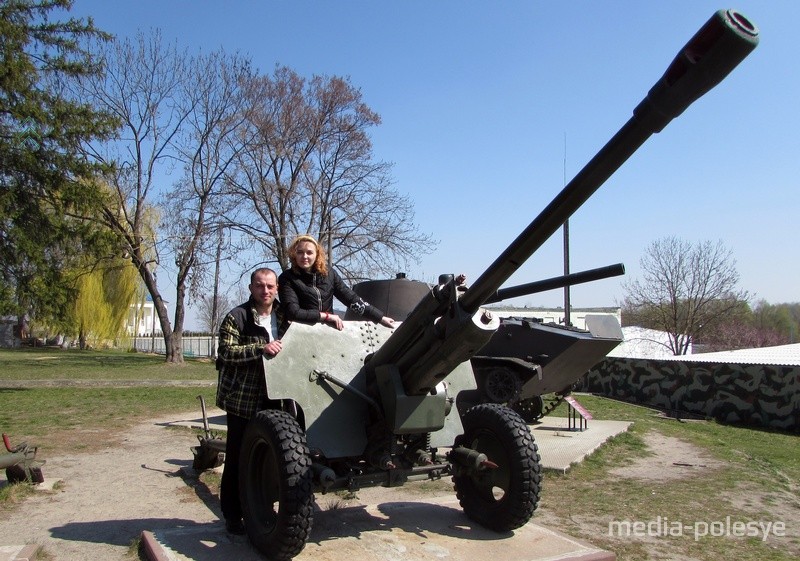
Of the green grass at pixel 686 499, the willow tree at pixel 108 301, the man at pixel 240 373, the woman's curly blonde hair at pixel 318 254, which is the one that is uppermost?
the willow tree at pixel 108 301

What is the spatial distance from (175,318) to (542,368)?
21.2m

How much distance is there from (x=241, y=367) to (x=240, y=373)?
0.04 meters

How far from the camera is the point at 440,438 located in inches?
189

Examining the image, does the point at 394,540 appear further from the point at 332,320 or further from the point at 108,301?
the point at 108,301

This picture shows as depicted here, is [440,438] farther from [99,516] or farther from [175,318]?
[175,318]

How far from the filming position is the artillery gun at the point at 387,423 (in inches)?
152

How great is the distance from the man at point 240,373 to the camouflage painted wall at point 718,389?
11535 mm

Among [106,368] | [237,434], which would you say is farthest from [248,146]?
[237,434]

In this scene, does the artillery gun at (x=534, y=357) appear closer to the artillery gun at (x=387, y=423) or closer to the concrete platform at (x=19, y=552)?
the artillery gun at (x=387, y=423)

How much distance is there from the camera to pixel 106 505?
560 cm

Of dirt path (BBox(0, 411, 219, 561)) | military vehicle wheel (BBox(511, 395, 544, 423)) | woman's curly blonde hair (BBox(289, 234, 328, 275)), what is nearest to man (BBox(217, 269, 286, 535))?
woman's curly blonde hair (BBox(289, 234, 328, 275))

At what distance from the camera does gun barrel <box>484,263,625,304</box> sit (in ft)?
11.8

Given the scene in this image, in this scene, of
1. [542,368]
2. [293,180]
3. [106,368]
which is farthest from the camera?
[293,180]

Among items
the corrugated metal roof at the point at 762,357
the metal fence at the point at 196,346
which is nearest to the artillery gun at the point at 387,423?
the corrugated metal roof at the point at 762,357
